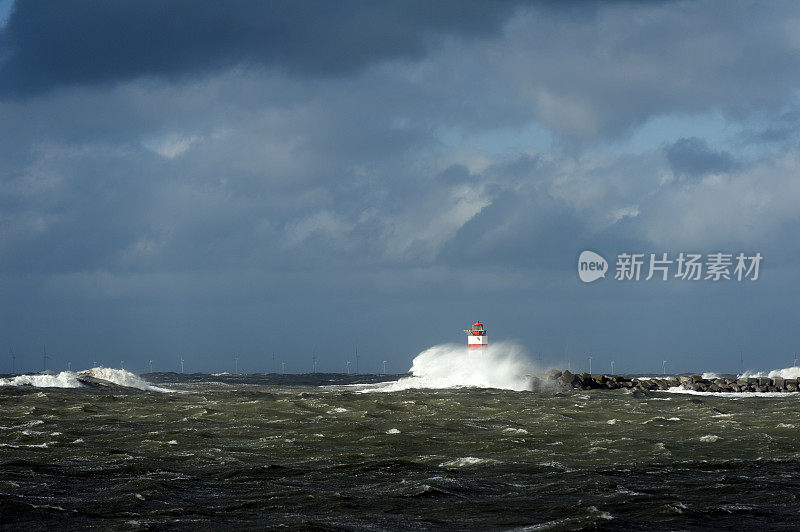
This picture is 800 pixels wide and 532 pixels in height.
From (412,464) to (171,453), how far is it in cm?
711

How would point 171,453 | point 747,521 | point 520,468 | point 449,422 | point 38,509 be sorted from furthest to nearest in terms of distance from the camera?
1. point 449,422
2. point 171,453
3. point 520,468
4. point 38,509
5. point 747,521

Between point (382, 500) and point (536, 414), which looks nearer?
point (382, 500)

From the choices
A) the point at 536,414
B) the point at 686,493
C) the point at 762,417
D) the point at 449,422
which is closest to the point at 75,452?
the point at 449,422

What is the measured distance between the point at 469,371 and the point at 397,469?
53.7 meters

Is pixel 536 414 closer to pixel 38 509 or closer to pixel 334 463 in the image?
pixel 334 463

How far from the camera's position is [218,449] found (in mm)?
24984

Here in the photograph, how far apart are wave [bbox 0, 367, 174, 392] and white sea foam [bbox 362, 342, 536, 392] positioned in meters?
18.6

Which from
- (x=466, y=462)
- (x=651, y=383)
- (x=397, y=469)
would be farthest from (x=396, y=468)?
(x=651, y=383)

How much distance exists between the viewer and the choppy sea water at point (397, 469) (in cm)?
1540

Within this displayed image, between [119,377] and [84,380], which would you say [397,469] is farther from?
[119,377]

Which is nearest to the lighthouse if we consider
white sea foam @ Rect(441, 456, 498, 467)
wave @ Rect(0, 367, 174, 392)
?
wave @ Rect(0, 367, 174, 392)

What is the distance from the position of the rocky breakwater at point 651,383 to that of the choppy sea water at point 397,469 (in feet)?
91.0

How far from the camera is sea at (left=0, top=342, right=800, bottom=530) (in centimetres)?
1535

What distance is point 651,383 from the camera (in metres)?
68.4
